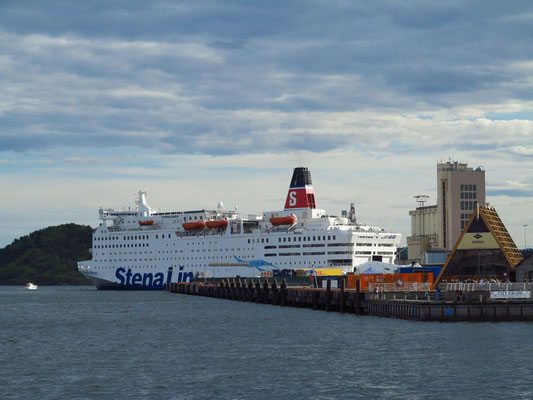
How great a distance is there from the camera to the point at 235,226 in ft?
350

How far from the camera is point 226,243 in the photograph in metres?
105

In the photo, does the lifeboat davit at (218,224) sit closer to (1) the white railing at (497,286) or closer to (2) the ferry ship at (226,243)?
(2) the ferry ship at (226,243)

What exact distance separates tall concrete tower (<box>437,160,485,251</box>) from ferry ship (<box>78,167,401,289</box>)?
25917 millimetres

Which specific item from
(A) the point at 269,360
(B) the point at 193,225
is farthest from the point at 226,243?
(A) the point at 269,360

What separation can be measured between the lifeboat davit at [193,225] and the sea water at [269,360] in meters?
53.0

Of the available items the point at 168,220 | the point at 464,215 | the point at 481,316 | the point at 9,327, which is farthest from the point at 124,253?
the point at 481,316

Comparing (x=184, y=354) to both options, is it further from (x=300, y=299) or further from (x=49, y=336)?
(x=300, y=299)

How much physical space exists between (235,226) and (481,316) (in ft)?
209

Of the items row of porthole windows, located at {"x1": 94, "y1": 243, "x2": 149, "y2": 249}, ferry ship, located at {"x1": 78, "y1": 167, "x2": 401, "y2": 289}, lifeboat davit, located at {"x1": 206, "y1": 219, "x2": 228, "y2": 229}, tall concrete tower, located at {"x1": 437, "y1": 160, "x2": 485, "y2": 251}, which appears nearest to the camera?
ferry ship, located at {"x1": 78, "y1": 167, "x2": 401, "y2": 289}

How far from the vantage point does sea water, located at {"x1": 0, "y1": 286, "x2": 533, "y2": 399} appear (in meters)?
27.8

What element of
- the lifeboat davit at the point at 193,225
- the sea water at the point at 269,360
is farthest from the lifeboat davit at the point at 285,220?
the sea water at the point at 269,360

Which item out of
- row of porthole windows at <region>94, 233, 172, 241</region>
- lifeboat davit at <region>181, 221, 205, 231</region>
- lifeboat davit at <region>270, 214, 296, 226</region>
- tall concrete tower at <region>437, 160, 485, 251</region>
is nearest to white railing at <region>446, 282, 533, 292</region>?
lifeboat davit at <region>270, 214, 296, 226</region>

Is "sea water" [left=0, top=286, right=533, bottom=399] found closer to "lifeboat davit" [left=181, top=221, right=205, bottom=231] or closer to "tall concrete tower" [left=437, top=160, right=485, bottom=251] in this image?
"lifeboat davit" [left=181, top=221, right=205, bottom=231]

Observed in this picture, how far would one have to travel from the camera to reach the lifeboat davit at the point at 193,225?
107 meters
